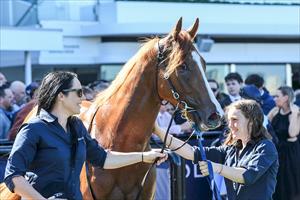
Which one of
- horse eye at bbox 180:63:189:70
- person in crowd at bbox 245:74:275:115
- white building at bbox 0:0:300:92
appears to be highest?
white building at bbox 0:0:300:92

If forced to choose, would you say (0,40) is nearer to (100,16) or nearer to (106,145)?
(100,16)

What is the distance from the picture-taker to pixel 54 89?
3426mm

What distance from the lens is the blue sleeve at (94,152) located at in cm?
377

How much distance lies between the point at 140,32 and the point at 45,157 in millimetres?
15971

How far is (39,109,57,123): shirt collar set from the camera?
11.1 feet

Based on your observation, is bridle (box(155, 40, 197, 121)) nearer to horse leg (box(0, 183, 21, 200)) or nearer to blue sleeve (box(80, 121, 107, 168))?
blue sleeve (box(80, 121, 107, 168))

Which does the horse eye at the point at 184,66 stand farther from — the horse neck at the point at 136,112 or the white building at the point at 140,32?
the white building at the point at 140,32

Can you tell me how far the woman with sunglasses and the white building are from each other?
12.8 metres

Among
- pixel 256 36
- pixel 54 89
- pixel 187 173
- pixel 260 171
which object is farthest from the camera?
pixel 256 36

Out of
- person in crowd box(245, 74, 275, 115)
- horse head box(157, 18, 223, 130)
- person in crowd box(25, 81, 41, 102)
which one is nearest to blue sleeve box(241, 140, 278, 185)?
horse head box(157, 18, 223, 130)

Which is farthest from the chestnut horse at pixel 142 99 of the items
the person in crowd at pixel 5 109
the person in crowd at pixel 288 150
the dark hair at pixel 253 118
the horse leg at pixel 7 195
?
the person in crowd at pixel 288 150

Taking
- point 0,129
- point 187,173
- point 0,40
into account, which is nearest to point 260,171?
point 187,173

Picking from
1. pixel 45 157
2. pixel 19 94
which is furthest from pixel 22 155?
pixel 19 94

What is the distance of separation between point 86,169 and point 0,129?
129 inches
